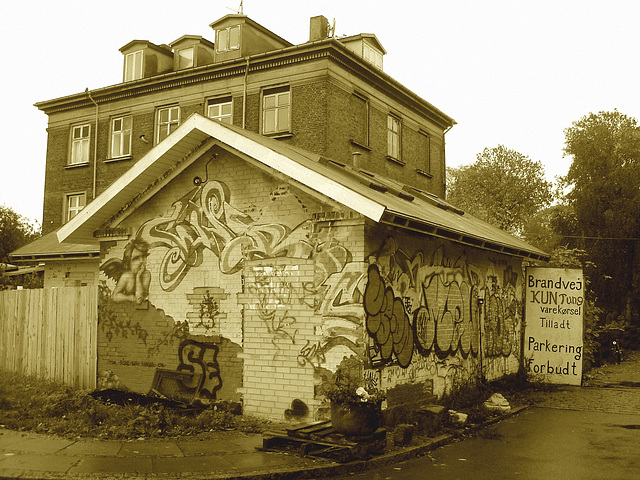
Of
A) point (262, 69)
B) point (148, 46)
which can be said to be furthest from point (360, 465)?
point (148, 46)

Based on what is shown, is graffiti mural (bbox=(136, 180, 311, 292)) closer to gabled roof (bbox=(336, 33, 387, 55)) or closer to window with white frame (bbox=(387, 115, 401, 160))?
window with white frame (bbox=(387, 115, 401, 160))

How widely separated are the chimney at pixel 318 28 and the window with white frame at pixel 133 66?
722 centimetres

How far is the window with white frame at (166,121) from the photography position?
79.3ft

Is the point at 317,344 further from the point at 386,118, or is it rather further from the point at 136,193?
the point at 386,118

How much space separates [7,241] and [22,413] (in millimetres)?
29808

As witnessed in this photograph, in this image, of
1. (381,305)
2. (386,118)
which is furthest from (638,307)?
(381,305)

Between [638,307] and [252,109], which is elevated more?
[252,109]

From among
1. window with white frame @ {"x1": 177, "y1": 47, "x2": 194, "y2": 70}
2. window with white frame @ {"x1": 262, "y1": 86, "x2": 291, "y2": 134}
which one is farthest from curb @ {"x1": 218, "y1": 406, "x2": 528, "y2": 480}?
window with white frame @ {"x1": 177, "y1": 47, "x2": 194, "y2": 70}

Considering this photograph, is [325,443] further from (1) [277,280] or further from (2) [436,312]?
(2) [436,312]

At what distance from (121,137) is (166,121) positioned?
2.43m

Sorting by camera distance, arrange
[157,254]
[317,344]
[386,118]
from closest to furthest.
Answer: [317,344], [157,254], [386,118]

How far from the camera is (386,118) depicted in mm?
23047

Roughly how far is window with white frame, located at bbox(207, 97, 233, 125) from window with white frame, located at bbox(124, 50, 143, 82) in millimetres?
4443

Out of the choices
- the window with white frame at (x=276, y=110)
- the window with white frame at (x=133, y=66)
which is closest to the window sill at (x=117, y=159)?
the window with white frame at (x=133, y=66)
